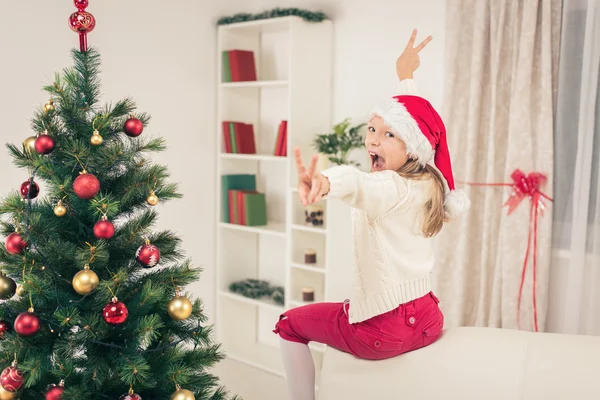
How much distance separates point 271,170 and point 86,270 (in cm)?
253

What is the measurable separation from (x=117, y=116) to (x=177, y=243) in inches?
15.8

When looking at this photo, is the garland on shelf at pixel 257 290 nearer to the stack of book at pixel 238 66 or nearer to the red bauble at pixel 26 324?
the stack of book at pixel 238 66

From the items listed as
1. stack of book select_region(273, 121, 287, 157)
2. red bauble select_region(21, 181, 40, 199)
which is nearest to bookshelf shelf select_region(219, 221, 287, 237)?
stack of book select_region(273, 121, 287, 157)

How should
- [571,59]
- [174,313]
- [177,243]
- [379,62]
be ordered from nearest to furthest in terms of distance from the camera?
[174,313] → [177,243] → [571,59] → [379,62]

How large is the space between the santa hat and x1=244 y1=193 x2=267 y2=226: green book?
1.86 meters

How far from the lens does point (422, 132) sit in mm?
2080

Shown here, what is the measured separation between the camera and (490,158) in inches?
119

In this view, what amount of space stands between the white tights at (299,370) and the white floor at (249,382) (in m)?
1.25

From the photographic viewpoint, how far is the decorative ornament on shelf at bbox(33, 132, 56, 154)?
5.59 feet

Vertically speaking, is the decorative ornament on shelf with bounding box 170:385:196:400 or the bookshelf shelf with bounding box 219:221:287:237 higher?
the bookshelf shelf with bounding box 219:221:287:237

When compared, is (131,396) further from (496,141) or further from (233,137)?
(233,137)

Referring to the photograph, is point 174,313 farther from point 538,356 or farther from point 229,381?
point 229,381

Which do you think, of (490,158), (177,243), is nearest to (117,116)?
(177,243)

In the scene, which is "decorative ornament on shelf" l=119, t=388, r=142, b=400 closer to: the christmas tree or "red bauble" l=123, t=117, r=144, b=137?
the christmas tree
